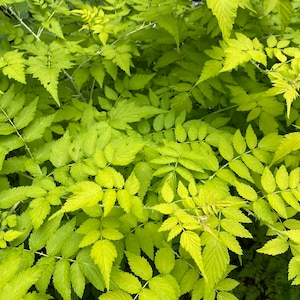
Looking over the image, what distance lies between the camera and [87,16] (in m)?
2.04

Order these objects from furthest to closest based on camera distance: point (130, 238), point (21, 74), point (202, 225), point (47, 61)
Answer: point (47, 61) → point (21, 74) → point (130, 238) → point (202, 225)

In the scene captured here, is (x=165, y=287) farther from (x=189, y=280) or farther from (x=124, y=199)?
(x=124, y=199)

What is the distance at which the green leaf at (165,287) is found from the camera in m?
1.41

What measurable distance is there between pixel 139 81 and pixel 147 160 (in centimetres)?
59

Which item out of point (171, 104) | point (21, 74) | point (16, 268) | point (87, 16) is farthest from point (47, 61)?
point (16, 268)

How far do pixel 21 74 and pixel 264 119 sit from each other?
119 cm

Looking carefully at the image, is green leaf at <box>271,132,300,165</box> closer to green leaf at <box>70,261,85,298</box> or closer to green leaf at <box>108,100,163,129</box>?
green leaf at <box>108,100,163,129</box>

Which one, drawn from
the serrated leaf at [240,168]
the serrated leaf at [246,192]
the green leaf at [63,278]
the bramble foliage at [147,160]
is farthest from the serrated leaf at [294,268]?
the green leaf at [63,278]

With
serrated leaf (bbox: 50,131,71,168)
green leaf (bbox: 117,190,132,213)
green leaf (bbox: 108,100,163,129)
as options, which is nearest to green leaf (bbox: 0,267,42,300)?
green leaf (bbox: 117,190,132,213)

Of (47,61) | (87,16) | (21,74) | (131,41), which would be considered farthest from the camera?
(131,41)

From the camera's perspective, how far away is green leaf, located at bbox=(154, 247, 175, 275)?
4.95 feet

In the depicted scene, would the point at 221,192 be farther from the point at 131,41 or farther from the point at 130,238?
the point at 131,41

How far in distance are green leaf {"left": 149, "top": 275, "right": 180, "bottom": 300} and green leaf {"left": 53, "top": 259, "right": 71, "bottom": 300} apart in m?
0.30

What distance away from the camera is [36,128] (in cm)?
181
